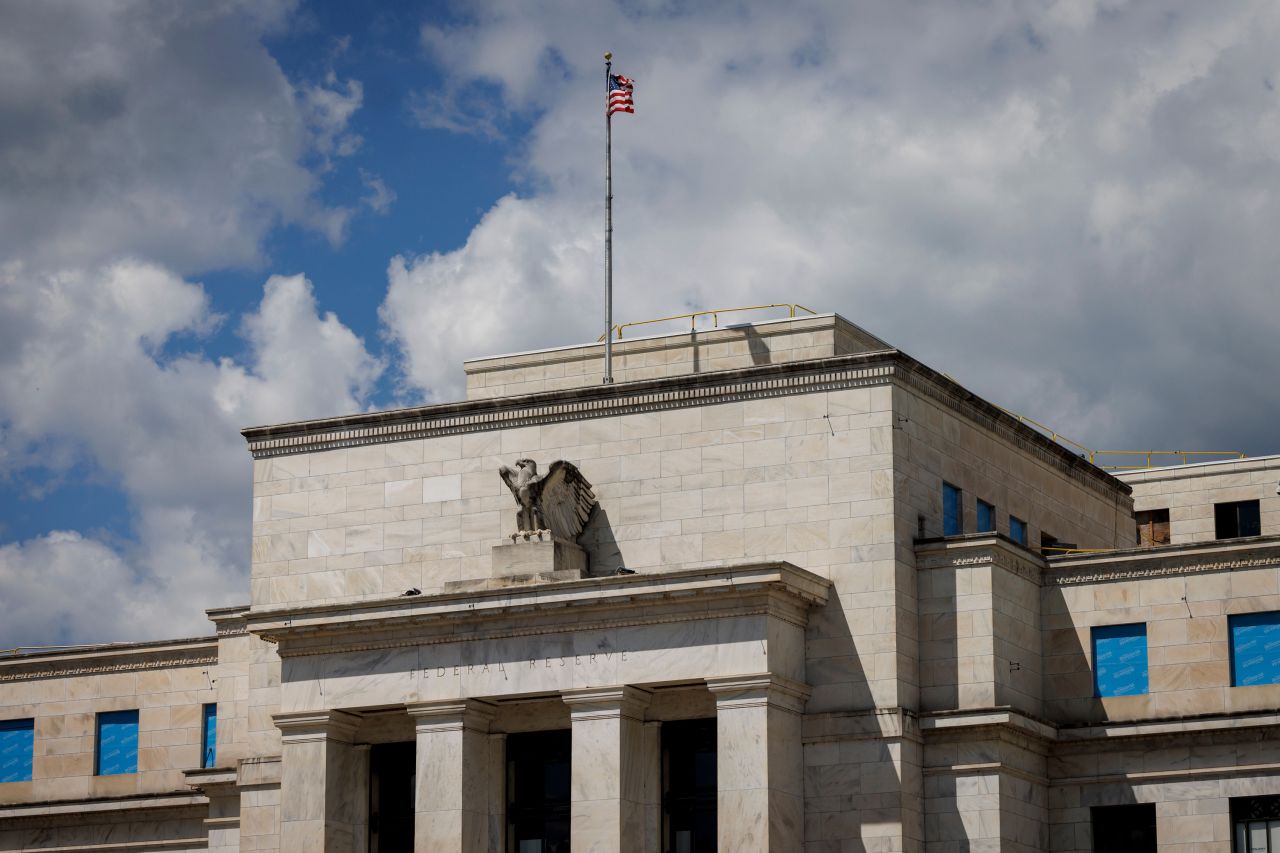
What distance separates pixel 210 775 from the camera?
2876 inches

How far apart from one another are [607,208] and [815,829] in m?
20.3

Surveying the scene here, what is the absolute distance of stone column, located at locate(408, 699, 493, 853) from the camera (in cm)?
6450

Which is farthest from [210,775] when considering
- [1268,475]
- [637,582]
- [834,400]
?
[1268,475]

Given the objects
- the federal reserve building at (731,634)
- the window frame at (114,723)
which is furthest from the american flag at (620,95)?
the window frame at (114,723)

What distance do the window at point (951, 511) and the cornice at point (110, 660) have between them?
2463 centimetres

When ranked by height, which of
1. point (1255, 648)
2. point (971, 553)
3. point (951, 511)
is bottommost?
point (1255, 648)

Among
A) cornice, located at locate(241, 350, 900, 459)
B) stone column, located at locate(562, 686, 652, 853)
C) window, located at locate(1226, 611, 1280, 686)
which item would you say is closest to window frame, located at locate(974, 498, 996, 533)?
cornice, located at locate(241, 350, 900, 459)

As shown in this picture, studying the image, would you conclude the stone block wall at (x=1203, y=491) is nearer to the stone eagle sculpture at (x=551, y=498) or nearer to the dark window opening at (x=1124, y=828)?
the dark window opening at (x=1124, y=828)

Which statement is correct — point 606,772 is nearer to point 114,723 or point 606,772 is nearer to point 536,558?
point 536,558

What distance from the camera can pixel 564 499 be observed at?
221 ft

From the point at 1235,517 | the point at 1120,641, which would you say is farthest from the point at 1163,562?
the point at 1235,517

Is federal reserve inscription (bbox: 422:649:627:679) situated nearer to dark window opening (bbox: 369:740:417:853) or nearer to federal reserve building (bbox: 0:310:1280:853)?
federal reserve building (bbox: 0:310:1280:853)

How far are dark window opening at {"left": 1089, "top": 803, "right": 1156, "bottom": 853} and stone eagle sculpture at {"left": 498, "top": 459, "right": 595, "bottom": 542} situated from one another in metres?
15.8

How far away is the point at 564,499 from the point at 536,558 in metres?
2.15
